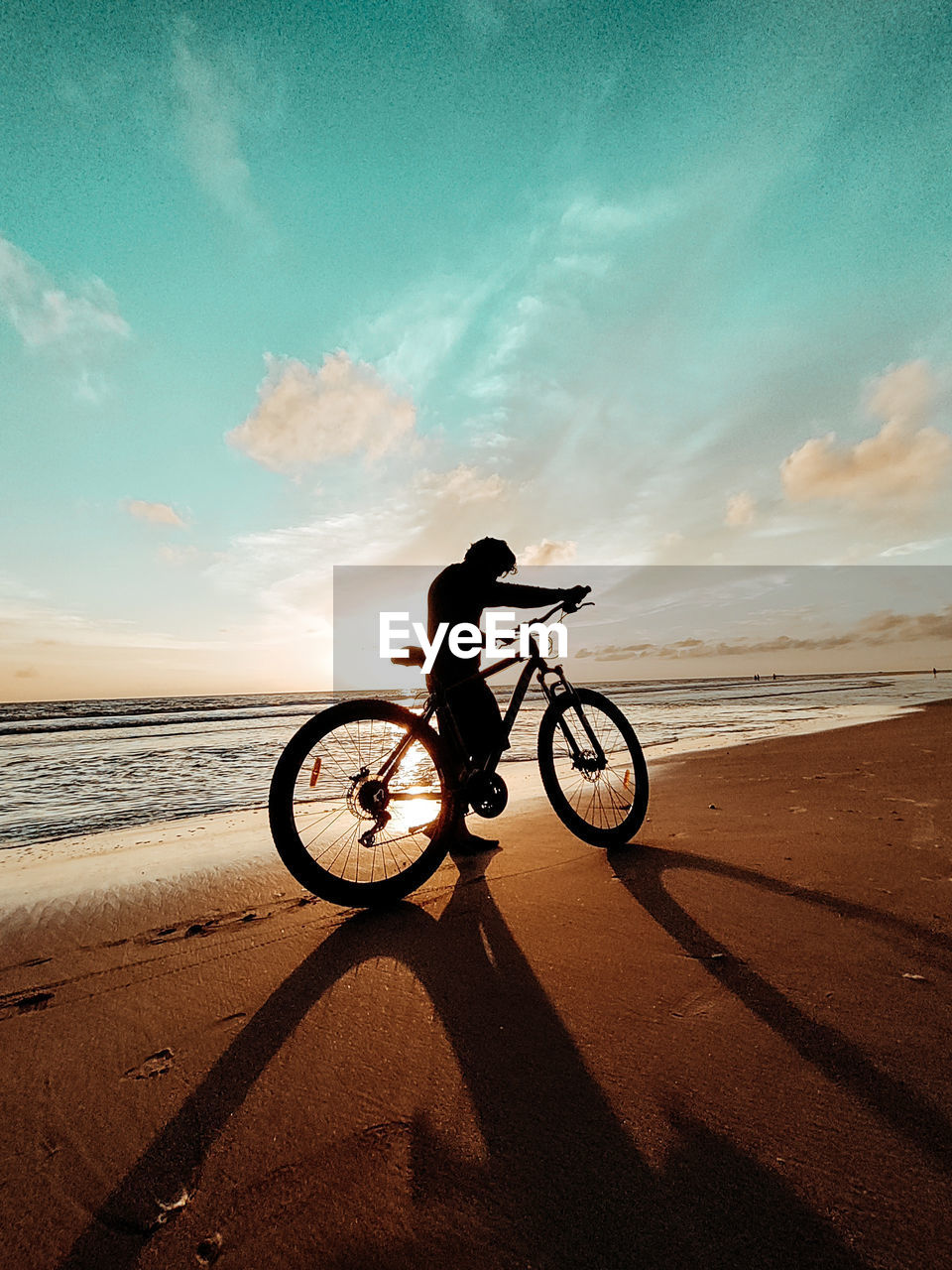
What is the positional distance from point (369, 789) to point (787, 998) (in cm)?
206

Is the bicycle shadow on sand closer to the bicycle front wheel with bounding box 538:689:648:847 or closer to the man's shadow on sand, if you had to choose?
the man's shadow on sand

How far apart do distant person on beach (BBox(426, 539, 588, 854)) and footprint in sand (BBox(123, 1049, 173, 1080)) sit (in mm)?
2067

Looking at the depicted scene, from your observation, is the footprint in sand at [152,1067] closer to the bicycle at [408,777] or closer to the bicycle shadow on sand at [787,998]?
the bicycle at [408,777]

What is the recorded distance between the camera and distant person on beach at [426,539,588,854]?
145 inches

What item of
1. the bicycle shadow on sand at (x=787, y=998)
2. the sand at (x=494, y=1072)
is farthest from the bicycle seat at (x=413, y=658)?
the bicycle shadow on sand at (x=787, y=998)

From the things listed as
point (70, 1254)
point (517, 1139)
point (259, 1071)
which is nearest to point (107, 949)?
point (259, 1071)

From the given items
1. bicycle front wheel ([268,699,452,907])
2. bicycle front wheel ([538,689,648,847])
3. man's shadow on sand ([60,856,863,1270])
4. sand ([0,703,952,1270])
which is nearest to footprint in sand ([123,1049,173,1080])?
sand ([0,703,952,1270])

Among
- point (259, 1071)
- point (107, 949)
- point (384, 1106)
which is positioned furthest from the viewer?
point (107, 949)

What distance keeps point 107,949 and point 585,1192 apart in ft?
7.43

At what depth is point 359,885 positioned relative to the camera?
293cm

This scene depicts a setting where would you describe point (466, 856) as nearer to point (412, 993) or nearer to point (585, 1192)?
point (412, 993)

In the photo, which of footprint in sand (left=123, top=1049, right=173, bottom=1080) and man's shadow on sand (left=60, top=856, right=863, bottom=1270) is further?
footprint in sand (left=123, top=1049, right=173, bottom=1080)

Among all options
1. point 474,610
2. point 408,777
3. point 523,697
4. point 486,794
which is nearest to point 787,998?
point 486,794

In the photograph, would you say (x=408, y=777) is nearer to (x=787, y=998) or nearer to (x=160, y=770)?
(x=787, y=998)
